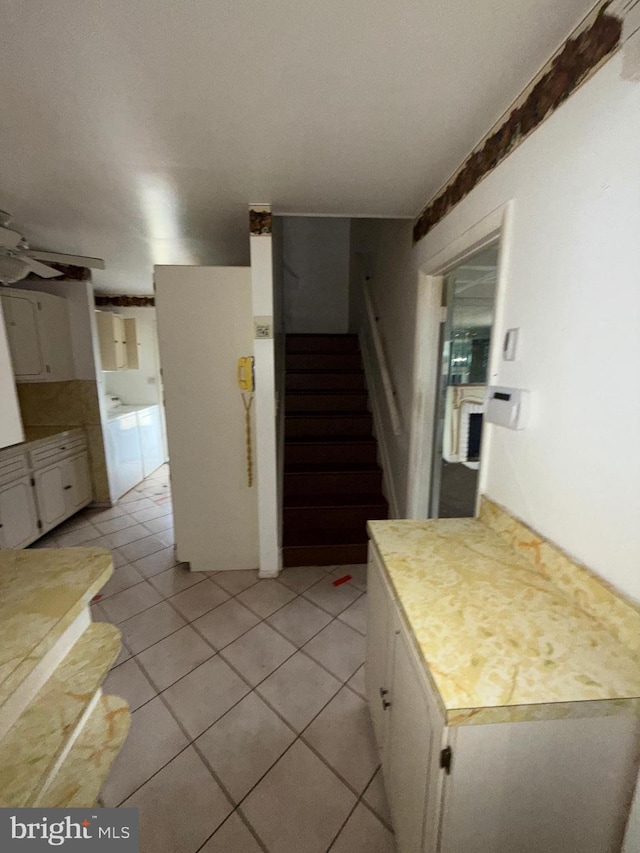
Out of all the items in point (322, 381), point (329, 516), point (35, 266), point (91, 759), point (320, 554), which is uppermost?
point (35, 266)

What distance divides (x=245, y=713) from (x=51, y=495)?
2497mm

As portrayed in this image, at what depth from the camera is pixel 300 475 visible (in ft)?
9.03

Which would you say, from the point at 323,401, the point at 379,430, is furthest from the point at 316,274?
the point at 379,430

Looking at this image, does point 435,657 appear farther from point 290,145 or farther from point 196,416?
point 196,416

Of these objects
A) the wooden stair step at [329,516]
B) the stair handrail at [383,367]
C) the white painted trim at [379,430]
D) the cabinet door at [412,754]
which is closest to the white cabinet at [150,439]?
the wooden stair step at [329,516]

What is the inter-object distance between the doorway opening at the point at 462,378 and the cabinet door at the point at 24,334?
3217 mm

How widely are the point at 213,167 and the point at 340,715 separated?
2449 mm

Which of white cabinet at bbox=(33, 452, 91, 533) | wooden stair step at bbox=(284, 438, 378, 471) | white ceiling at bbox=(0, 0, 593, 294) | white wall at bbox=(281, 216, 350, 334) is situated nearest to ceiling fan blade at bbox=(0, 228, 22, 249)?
white ceiling at bbox=(0, 0, 593, 294)

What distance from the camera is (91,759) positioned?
2.82 ft

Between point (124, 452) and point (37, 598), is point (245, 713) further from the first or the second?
point (124, 452)

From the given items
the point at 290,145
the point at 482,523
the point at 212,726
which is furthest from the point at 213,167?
the point at 212,726

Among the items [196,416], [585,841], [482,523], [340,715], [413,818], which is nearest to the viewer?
[585,841]

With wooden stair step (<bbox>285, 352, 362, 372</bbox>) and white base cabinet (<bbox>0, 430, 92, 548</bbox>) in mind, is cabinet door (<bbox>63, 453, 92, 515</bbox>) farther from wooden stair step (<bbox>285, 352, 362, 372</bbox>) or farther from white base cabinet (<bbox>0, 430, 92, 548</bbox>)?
wooden stair step (<bbox>285, 352, 362, 372</bbox>)

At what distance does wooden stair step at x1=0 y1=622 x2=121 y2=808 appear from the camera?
609mm
